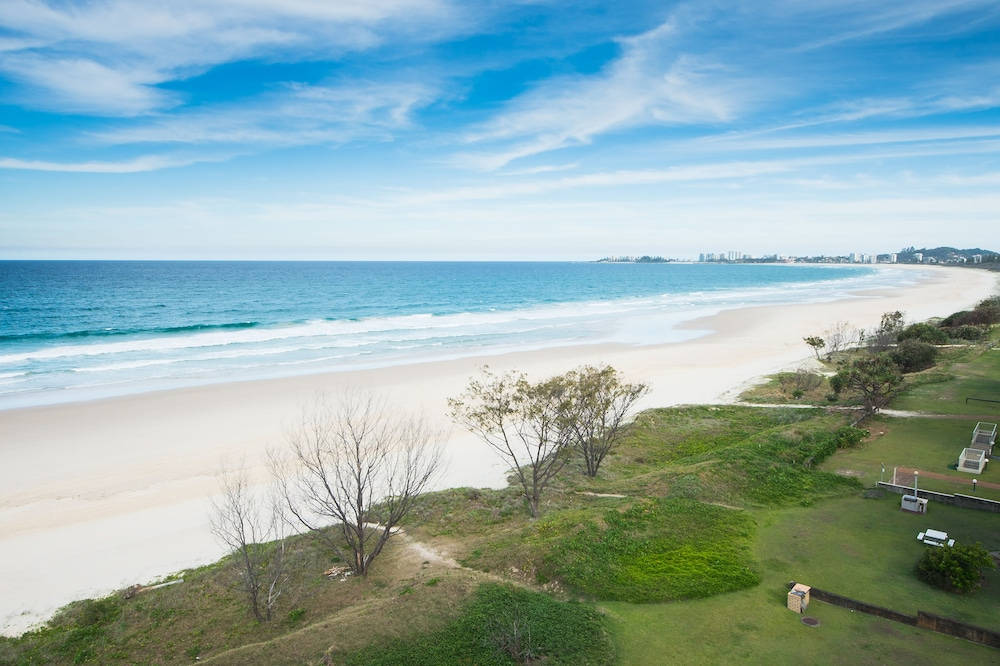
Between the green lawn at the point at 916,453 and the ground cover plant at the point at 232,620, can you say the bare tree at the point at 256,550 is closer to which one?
the ground cover plant at the point at 232,620

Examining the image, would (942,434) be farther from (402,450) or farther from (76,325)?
(76,325)

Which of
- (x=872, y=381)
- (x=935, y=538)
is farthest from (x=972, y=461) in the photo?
(x=872, y=381)

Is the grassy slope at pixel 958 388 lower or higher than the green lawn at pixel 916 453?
higher

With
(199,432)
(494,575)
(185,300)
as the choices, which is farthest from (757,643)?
(185,300)

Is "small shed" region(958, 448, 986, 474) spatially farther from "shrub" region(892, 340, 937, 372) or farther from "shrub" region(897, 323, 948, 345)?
"shrub" region(897, 323, 948, 345)

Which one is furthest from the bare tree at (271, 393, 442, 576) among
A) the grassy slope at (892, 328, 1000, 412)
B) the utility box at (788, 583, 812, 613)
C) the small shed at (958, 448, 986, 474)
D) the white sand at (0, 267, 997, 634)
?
the grassy slope at (892, 328, 1000, 412)

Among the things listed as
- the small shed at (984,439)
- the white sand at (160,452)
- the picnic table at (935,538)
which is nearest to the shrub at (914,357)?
the white sand at (160,452)
